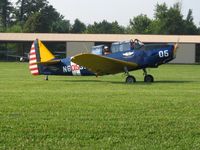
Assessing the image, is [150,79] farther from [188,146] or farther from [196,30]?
[196,30]

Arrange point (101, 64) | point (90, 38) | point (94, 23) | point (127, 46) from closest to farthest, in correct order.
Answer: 1. point (101, 64)
2. point (127, 46)
3. point (90, 38)
4. point (94, 23)

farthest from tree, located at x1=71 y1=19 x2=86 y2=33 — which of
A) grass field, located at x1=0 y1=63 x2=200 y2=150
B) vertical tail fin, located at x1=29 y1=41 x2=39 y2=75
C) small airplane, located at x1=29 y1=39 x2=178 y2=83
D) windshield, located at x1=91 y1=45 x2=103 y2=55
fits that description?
grass field, located at x1=0 y1=63 x2=200 y2=150

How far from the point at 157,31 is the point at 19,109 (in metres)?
100

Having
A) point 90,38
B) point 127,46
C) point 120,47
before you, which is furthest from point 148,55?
point 90,38

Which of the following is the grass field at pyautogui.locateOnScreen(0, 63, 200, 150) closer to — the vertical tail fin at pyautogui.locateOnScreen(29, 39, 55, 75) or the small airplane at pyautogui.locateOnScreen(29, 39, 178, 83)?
the small airplane at pyautogui.locateOnScreen(29, 39, 178, 83)

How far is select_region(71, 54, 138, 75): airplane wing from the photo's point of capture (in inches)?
850

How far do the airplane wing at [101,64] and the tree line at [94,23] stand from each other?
87.0 metres

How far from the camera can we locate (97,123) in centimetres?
856

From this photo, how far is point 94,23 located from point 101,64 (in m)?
114

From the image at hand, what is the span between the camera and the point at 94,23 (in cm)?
13612

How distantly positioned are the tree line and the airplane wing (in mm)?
Answer: 87006

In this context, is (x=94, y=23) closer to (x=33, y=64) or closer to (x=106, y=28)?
(x=106, y=28)

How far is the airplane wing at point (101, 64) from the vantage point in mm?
21598

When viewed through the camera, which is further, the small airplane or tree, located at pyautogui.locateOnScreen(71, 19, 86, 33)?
tree, located at pyautogui.locateOnScreen(71, 19, 86, 33)
